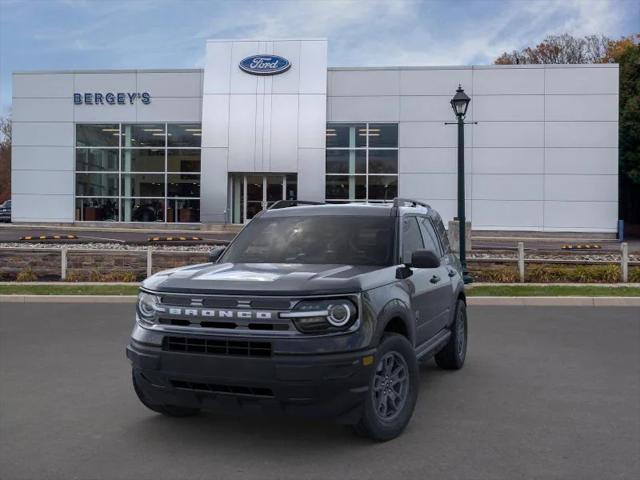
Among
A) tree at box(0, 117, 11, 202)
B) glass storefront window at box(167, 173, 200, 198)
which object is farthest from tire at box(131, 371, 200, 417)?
tree at box(0, 117, 11, 202)

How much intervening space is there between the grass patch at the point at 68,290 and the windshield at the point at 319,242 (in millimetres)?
8156

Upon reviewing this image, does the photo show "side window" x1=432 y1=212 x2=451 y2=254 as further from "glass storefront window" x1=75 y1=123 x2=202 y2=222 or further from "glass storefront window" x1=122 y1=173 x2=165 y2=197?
"glass storefront window" x1=122 y1=173 x2=165 y2=197

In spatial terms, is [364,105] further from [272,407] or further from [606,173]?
[272,407]

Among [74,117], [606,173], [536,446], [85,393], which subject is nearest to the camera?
[536,446]

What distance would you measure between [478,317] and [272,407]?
765 cm

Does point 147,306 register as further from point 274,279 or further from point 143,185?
point 143,185

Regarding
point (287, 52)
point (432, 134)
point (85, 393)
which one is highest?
point (287, 52)

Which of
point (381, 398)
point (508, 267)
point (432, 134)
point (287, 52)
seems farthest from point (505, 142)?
point (381, 398)

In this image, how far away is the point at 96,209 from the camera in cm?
3341

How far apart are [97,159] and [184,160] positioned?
4.69 meters

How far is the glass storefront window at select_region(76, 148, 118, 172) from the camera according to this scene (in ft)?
110

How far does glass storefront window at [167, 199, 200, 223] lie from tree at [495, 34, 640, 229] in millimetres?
23803

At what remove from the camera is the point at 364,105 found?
103ft

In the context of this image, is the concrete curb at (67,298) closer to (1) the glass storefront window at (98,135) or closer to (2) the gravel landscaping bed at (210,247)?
(2) the gravel landscaping bed at (210,247)
